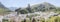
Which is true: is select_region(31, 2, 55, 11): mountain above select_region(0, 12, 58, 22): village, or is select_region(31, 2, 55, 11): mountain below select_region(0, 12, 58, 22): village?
above

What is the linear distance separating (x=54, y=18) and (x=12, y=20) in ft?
2.78

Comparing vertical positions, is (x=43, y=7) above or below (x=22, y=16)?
above

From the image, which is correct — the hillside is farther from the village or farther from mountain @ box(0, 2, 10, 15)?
mountain @ box(0, 2, 10, 15)

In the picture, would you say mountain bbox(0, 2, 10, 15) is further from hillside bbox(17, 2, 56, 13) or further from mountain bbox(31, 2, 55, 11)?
mountain bbox(31, 2, 55, 11)

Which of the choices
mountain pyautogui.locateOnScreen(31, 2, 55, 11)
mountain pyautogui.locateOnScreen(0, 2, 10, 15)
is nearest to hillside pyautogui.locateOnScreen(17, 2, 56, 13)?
mountain pyautogui.locateOnScreen(31, 2, 55, 11)

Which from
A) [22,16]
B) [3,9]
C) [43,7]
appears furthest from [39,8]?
[3,9]

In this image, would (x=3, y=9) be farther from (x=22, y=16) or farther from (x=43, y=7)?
(x=43, y=7)

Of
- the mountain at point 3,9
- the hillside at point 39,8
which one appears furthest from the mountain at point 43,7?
the mountain at point 3,9

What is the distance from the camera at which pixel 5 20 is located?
2.41 m

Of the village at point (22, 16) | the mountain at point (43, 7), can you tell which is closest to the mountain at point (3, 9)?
the village at point (22, 16)

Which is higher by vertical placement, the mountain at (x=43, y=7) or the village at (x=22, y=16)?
the mountain at (x=43, y=7)

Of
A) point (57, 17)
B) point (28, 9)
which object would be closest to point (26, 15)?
point (28, 9)

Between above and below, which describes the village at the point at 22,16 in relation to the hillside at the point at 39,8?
below

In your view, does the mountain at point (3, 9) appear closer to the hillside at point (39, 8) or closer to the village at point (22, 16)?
the village at point (22, 16)
